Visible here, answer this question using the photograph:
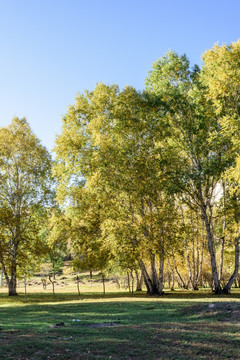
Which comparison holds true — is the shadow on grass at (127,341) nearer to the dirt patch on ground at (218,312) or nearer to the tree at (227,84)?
the dirt patch on ground at (218,312)

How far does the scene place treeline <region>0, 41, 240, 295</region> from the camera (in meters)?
30.6

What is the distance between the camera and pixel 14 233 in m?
38.6

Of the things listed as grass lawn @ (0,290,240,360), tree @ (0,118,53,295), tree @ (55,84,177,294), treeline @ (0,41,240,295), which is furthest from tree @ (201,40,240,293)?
tree @ (0,118,53,295)

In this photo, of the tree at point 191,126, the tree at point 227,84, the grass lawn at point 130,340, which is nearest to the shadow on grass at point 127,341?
the grass lawn at point 130,340

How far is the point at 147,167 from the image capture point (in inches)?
1267

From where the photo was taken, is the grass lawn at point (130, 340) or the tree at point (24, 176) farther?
the tree at point (24, 176)

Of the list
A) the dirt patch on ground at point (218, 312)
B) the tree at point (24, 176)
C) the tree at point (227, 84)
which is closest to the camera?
the dirt patch on ground at point (218, 312)

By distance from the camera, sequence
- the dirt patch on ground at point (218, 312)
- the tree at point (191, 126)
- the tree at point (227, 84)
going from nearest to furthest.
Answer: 1. the dirt patch on ground at point (218, 312)
2. the tree at point (227, 84)
3. the tree at point (191, 126)

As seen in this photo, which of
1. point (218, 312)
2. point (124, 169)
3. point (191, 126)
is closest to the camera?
point (218, 312)

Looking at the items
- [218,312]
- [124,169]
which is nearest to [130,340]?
[218,312]

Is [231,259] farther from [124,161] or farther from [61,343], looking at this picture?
[61,343]

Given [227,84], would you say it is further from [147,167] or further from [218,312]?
[218,312]

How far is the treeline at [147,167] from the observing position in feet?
100

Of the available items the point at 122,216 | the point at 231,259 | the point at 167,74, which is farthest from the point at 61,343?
the point at 231,259
